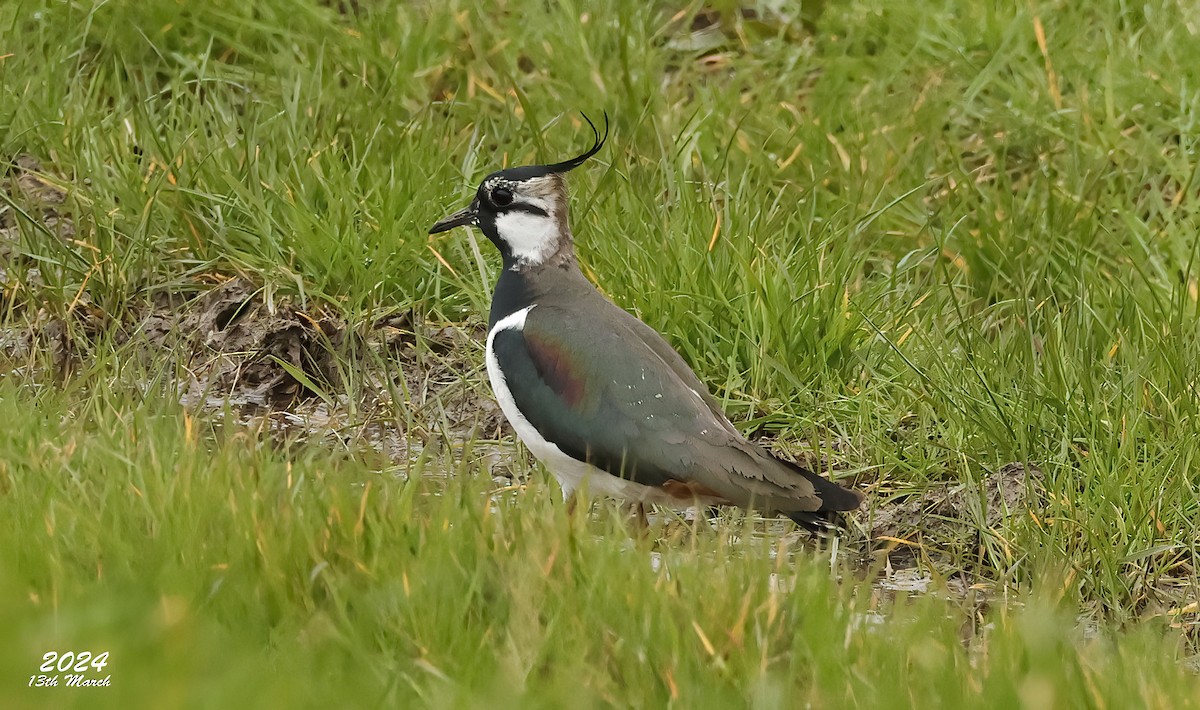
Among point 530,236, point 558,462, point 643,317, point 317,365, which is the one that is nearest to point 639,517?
point 558,462

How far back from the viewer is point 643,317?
5277 millimetres

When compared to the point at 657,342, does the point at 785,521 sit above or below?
below

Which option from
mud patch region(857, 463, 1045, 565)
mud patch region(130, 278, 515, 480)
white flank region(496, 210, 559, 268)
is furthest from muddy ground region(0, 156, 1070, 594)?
white flank region(496, 210, 559, 268)

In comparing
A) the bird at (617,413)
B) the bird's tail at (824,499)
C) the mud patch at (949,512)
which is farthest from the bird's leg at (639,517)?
the mud patch at (949,512)

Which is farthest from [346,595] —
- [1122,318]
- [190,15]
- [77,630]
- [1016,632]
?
[190,15]

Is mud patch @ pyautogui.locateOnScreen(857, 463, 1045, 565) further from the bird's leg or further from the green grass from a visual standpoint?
the bird's leg

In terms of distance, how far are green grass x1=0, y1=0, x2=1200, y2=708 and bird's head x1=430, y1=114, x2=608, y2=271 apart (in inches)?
22.0

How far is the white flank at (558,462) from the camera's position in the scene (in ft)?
14.4

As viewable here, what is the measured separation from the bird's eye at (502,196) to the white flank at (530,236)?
3 centimetres

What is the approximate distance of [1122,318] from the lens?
17.3 ft

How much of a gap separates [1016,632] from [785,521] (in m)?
1.70

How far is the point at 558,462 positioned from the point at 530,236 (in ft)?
2.21

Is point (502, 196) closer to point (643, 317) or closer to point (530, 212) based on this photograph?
point (530, 212)

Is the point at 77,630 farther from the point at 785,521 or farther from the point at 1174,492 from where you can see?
the point at 1174,492
